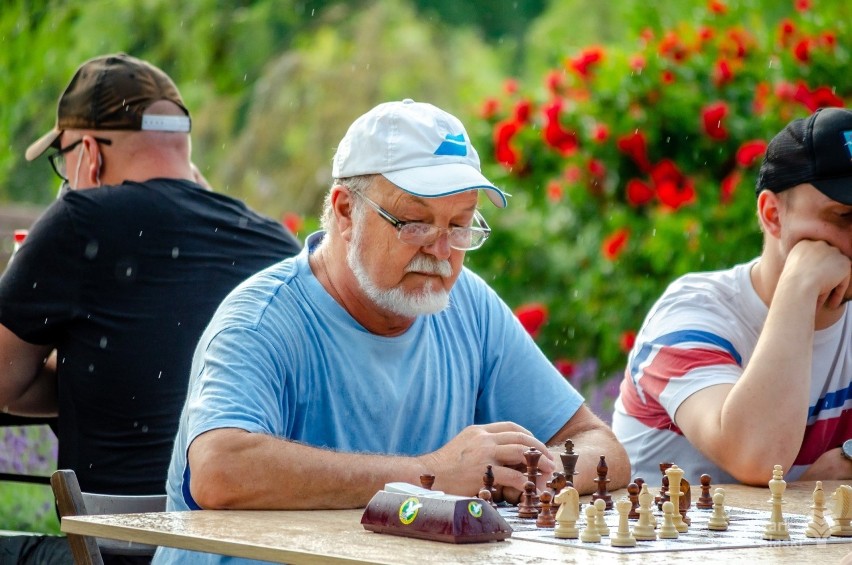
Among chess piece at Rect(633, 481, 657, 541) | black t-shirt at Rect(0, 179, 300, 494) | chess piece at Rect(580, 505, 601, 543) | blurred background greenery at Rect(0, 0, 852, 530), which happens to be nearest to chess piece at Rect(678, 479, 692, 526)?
chess piece at Rect(633, 481, 657, 541)

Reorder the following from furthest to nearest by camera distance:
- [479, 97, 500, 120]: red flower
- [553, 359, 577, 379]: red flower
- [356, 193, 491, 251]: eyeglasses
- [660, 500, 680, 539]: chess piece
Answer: [479, 97, 500, 120]: red flower
[553, 359, 577, 379]: red flower
[356, 193, 491, 251]: eyeglasses
[660, 500, 680, 539]: chess piece

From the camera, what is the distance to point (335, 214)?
355cm

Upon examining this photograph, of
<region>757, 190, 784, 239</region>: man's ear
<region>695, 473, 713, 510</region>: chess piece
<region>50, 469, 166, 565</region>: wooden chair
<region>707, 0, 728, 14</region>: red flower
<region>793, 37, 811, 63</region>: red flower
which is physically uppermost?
<region>707, 0, 728, 14</region>: red flower

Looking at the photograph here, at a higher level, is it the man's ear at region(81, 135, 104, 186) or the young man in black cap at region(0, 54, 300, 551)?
the man's ear at region(81, 135, 104, 186)

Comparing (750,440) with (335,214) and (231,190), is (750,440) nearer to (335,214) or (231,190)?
(335,214)

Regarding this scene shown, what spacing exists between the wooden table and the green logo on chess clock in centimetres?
4

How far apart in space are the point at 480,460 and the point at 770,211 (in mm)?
1427

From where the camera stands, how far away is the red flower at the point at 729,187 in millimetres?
6824

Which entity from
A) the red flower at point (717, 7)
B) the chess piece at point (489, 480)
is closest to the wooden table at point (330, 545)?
the chess piece at point (489, 480)

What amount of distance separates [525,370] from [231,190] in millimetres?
8912

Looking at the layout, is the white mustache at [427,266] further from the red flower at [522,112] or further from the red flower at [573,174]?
the red flower at [522,112]

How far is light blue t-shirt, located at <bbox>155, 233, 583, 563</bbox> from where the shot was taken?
3146mm

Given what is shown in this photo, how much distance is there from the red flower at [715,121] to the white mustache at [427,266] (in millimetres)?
3980

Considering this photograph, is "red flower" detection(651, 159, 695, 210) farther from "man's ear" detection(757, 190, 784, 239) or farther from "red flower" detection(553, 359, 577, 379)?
"man's ear" detection(757, 190, 784, 239)
